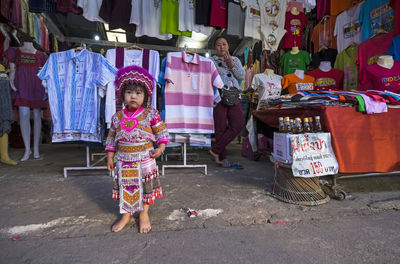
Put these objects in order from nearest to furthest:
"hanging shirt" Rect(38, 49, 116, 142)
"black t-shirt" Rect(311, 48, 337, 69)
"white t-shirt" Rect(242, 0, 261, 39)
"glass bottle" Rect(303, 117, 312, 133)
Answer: "glass bottle" Rect(303, 117, 312, 133) < "hanging shirt" Rect(38, 49, 116, 142) < "white t-shirt" Rect(242, 0, 261, 39) < "black t-shirt" Rect(311, 48, 337, 69)

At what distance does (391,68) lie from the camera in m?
3.07

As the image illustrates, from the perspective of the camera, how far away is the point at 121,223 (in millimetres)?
1481

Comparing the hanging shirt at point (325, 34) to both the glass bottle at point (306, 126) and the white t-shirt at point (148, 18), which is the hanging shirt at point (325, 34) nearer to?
the white t-shirt at point (148, 18)

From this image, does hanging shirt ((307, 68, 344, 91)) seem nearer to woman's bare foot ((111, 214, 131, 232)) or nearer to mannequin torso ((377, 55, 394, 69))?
mannequin torso ((377, 55, 394, 69))

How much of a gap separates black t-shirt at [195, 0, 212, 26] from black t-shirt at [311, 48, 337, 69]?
2676mm

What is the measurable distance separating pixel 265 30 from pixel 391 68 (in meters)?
2.48

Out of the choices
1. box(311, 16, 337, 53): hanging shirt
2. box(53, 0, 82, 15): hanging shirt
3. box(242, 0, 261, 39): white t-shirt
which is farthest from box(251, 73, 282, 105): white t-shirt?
box(53, 0, 82, 15): hanging shirt

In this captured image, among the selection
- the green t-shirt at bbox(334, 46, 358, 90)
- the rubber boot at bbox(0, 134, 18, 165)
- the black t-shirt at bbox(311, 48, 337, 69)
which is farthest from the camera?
the black t-shirt at bbox(311, 48, 337, 69)

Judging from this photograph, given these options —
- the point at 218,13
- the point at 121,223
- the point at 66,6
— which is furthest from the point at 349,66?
the point at 66,6

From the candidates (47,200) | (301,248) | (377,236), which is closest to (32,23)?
(47,200)

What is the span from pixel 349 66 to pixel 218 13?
2.66m

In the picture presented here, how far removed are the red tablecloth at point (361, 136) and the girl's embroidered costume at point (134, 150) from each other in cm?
155

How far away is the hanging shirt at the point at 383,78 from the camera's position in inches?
117

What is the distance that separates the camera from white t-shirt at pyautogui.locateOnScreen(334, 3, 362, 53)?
4160 millimetres
